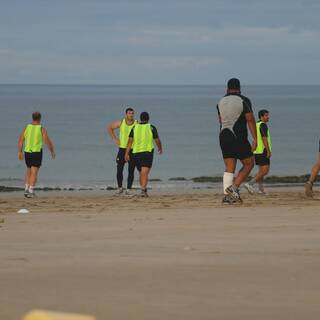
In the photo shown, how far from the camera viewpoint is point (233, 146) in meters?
13.8

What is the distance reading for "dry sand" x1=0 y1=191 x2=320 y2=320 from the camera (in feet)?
22.4

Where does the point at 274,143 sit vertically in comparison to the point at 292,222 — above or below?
below

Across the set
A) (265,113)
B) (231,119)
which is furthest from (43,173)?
(231,119)

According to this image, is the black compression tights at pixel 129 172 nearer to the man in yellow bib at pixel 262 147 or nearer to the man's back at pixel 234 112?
the man in yellow bib at pixel 262 147

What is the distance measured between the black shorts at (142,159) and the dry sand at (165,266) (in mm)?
5983

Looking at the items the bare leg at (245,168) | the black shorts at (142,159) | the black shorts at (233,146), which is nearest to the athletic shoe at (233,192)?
the bare leg at (245,168)

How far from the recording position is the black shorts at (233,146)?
13.7 m

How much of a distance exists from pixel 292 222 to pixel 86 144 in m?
43.3

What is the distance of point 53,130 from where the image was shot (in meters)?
69.6

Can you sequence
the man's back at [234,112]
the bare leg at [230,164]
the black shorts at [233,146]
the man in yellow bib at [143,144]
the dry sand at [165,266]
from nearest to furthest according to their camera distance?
1. the dry sand at [165,266]
2. the man's back at [234,112]
3. the black shorts at [233,146]
4. the bare leg at [230,164]
5. the man in yellow bib at [143,144]

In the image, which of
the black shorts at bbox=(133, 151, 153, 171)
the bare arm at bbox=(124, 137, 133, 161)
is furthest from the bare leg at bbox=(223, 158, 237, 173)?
the bare arm at bbox=(124, 137, 133, 161)

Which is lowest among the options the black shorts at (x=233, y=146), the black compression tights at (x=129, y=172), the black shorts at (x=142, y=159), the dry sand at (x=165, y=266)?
the black compression tights at (x=129, y=172)

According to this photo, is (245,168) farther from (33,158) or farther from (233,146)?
(33,158)

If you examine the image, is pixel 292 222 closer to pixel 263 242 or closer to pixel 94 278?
pixel 263 242
